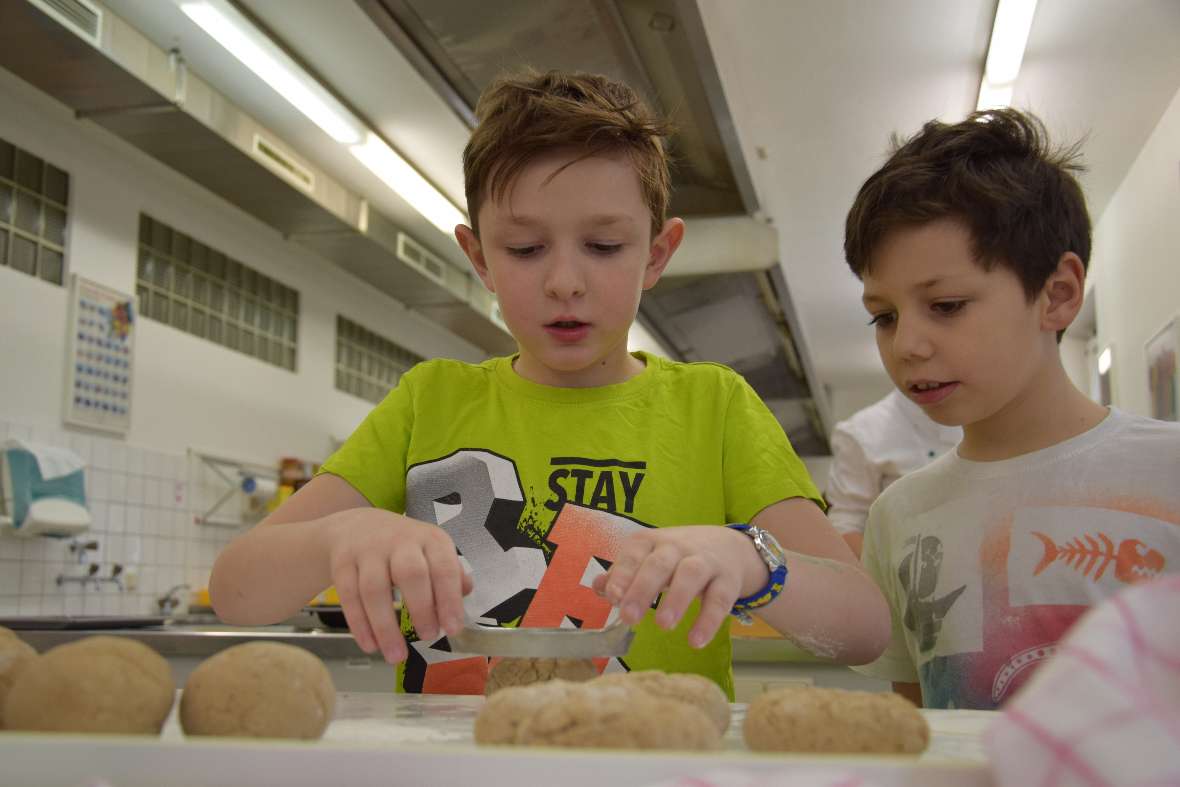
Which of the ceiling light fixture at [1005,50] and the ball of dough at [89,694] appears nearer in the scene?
the ball of dough at [89,694]

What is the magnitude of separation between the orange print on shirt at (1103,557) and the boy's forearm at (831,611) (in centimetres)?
26

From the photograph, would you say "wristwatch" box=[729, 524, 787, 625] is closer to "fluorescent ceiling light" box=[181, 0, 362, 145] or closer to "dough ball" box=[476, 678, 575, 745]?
"dough ball" box=[476, 678, 575, 745]

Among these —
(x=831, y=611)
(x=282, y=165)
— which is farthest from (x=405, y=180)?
(x=831, y=611)

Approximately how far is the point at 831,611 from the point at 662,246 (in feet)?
1.41

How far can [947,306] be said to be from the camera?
98 cm

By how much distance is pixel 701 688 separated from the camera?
1.62 ft

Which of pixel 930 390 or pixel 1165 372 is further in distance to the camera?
pixel 1165 372

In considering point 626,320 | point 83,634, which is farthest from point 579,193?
point 83,634

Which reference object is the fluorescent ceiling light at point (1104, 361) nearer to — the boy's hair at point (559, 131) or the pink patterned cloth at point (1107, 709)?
the boy's hair at point (559, 131)

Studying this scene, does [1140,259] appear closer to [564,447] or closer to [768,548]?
[564,447]

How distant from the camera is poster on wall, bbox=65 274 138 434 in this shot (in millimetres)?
3055

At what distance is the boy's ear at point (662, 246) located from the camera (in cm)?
102

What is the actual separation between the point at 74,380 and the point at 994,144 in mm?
2797

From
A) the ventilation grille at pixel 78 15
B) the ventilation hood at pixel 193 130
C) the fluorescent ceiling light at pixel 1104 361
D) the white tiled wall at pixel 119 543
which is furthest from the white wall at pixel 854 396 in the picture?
the ventilation grille at pixel 78 15
